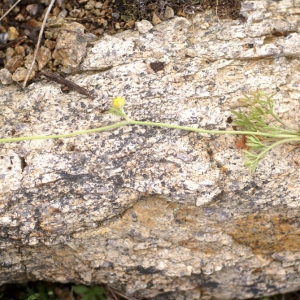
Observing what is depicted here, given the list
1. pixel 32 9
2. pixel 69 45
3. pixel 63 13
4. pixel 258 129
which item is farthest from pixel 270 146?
pixel 32 9

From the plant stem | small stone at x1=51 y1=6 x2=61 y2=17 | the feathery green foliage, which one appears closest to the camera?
the plant stem

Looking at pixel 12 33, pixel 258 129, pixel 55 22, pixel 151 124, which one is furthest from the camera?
pixel 12 33

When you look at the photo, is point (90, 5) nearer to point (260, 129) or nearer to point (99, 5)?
point (99, 5)

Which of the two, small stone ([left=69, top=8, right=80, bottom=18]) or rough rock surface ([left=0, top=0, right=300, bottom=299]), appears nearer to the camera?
rough rock surface ([left=0, top=0, right=300, bottom=299])

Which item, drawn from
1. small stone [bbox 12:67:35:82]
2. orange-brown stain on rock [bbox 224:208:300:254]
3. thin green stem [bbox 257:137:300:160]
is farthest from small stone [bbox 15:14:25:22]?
orange-brown stain on rock [bbox 224:208:300:254]

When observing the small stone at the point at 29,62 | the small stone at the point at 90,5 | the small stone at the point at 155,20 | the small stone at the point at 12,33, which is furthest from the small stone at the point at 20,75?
the small stone at the point at 155,20

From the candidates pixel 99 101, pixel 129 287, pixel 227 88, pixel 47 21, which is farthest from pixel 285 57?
pixel 129 287

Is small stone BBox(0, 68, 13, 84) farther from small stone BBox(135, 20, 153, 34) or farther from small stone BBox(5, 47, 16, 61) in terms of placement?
small stone BBox(135, 20, 153, 34)
